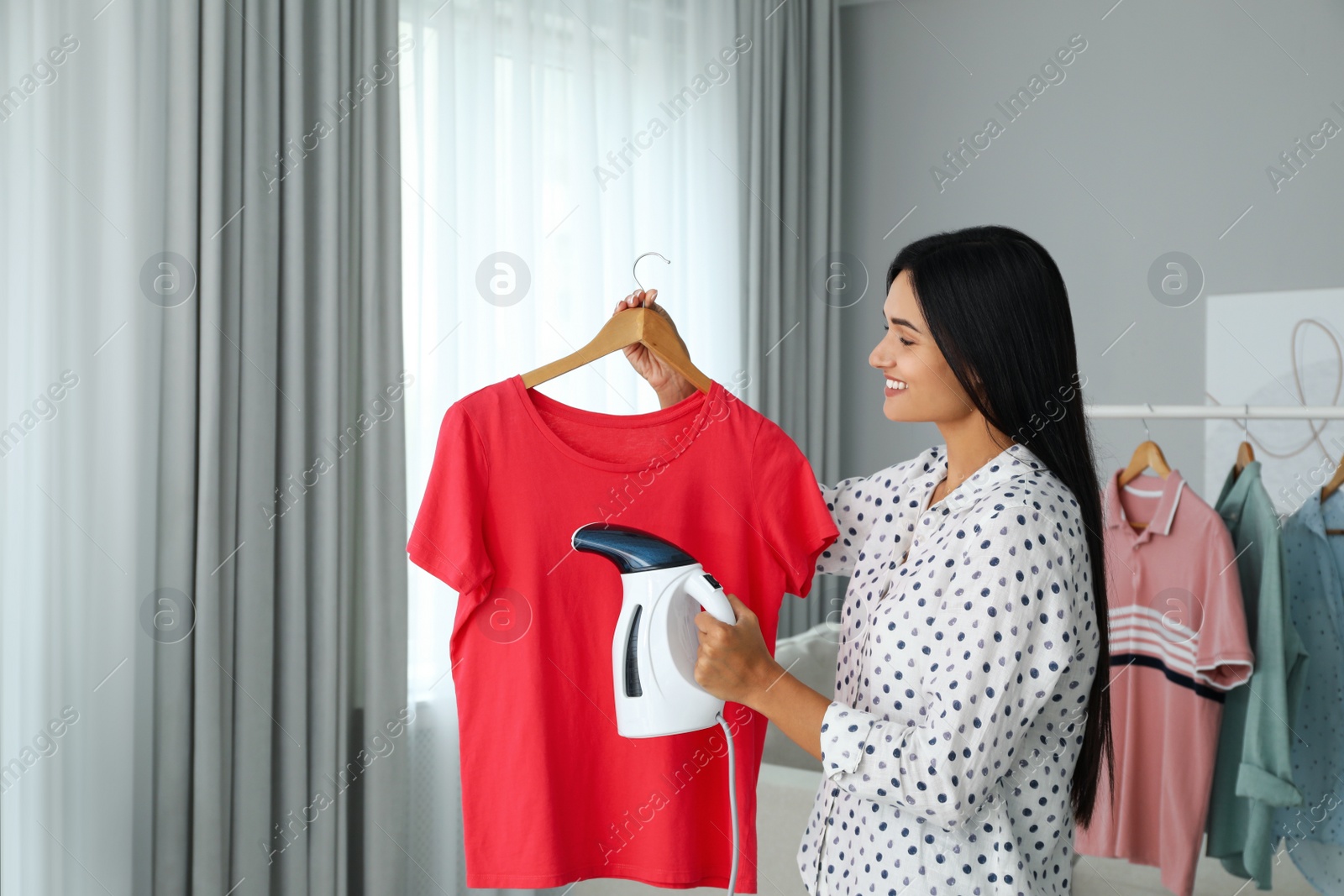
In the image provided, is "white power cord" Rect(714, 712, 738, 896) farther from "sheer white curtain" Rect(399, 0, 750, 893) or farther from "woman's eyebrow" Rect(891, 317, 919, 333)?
"sheer white curtain" Rect(399, 0, 750, 893)

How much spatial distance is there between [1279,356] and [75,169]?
9.97ft

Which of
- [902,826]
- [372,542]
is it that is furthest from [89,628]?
[902,826]

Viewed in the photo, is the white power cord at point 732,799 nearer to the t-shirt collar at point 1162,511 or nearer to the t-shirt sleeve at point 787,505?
the t-shirt sleeve at point 787,505

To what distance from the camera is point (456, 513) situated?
1.25 metres

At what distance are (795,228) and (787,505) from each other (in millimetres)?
2259

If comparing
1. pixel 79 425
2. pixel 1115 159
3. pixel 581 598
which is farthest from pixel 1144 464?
pixel 79 425

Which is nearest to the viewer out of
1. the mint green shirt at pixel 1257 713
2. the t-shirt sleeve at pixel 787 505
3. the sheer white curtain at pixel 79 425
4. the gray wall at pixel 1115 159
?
the t-shirt sleeve at pixel 787 505

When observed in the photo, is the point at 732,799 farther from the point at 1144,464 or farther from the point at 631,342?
the point at 1144,464

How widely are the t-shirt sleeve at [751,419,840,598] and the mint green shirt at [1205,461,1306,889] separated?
926 millimetres

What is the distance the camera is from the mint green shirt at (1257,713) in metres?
1.75

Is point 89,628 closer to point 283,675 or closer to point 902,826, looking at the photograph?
point 283,675

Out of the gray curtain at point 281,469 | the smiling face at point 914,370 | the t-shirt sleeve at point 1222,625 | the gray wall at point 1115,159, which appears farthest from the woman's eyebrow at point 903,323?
the gray wall at point 1115,159

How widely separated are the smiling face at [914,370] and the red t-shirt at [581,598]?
0.63ft

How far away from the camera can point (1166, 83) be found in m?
3.11
